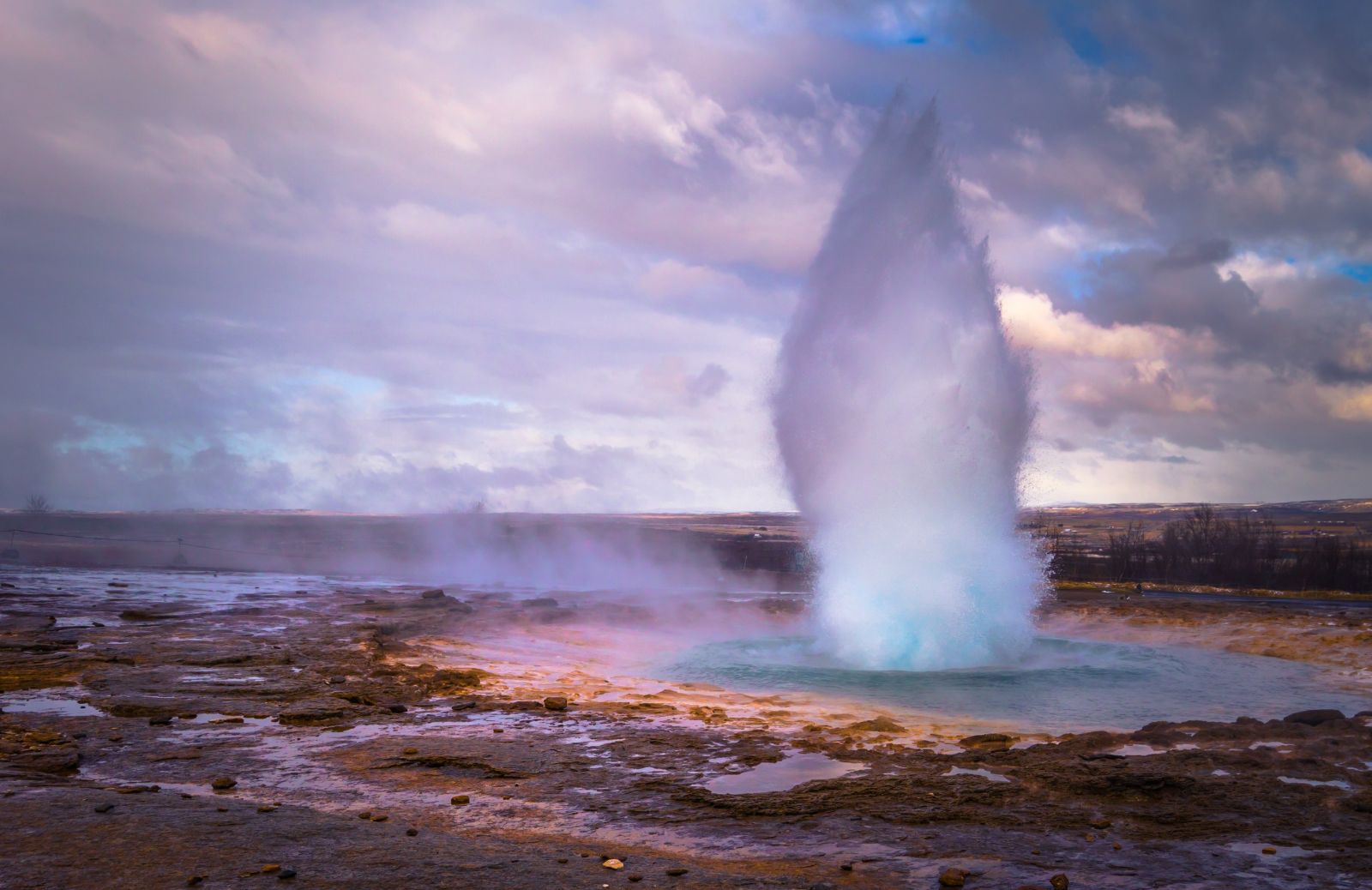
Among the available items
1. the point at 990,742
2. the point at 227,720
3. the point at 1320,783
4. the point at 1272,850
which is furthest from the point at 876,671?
the point at 227,720

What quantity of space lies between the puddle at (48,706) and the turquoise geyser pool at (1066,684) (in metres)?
8.62

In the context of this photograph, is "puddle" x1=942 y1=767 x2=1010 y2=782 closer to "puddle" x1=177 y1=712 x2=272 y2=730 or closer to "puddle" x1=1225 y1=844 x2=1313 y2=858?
"puddle" x1=1225 y1=844 x2=1313 y2=858

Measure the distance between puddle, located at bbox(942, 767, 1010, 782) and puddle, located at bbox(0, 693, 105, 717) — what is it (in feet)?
30.5

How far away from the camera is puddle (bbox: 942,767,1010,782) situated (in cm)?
769

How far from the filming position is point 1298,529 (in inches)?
4776

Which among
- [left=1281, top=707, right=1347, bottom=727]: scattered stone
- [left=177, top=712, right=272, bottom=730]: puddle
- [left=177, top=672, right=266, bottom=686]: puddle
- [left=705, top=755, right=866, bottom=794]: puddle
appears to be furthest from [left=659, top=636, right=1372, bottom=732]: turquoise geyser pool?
[left=177, top=712, right=272, bottom=730]: puddle

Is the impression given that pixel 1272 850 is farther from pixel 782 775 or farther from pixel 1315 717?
pixel 1315 717

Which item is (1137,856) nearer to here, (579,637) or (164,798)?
(164,798)

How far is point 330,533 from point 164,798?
11532 cm

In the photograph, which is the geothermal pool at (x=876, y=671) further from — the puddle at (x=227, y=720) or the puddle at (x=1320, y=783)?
the puddle at (x=227, y=720)

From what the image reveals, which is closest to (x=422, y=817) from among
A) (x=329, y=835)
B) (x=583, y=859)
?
(x=329, y=835)

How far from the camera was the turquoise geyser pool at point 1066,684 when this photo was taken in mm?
12133

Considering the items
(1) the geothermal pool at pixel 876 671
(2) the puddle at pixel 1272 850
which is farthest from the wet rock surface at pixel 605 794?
(1) the geothermal pool at pixel 876 671

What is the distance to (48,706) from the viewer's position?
397 inches
